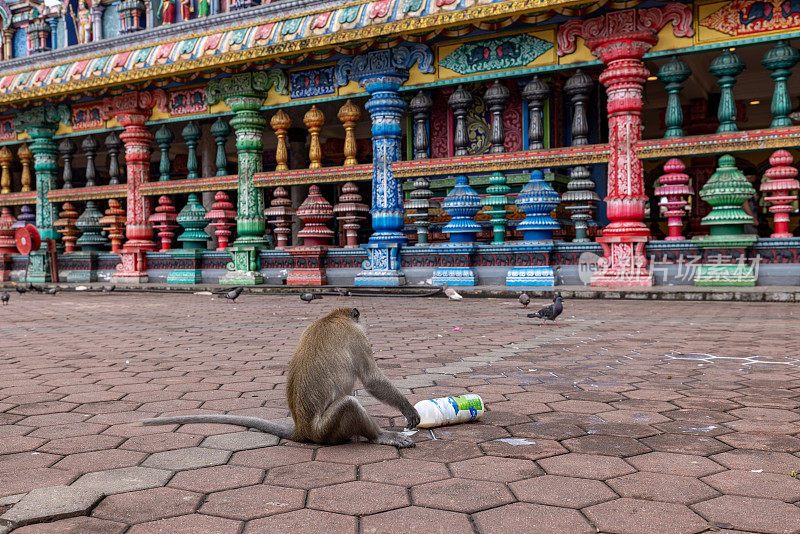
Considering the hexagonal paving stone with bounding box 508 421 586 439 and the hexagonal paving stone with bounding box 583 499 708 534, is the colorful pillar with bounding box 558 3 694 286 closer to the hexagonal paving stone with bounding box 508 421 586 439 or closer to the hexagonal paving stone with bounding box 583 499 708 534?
the hexagonal paving stone with bounding box 508 421 586 439

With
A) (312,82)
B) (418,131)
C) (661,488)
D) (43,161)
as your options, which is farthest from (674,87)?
(43,161)

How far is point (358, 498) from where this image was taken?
6.93 feet

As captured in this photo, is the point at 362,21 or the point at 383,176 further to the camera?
the point at 383,176

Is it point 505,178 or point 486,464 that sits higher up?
point 505,178

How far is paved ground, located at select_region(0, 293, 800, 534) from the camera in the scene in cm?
198

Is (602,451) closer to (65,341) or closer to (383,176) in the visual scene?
(65,341)

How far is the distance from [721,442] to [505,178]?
958 cm

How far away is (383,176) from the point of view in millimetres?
12336

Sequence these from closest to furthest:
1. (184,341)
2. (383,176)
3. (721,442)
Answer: (721,442)
(184,341)
(383,176)

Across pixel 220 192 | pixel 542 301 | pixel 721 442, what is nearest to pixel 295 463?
pixel 721 442

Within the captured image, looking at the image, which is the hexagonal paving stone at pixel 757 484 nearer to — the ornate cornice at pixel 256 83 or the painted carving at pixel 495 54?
the painted carving at pixel 495 54

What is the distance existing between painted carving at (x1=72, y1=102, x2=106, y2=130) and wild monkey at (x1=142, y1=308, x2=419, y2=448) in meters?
15.0

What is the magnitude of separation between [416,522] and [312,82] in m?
12.2

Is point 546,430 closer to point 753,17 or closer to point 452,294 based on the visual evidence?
point 452,294
